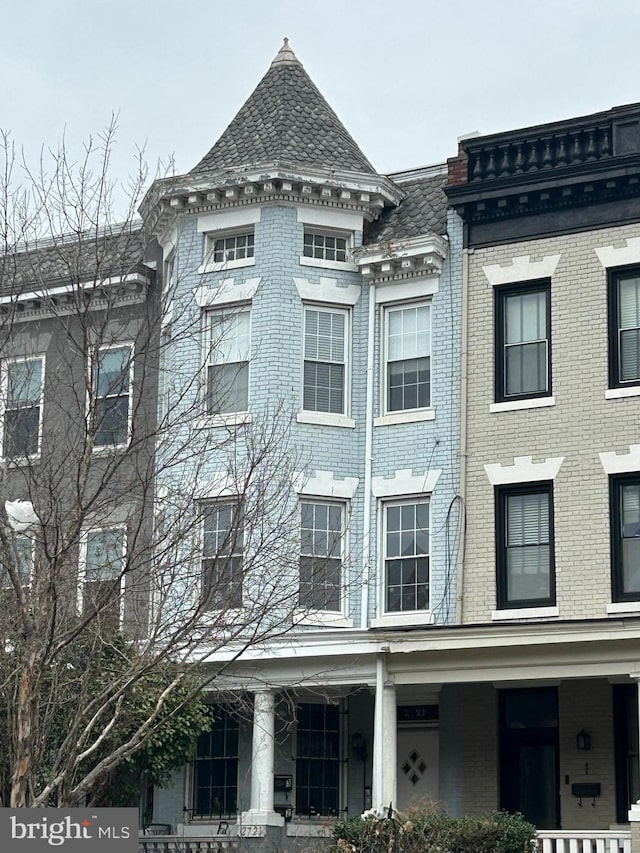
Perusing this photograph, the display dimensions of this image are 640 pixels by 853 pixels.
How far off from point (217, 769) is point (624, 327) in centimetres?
912

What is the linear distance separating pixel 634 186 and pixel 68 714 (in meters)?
11.4

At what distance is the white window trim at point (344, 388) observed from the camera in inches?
920

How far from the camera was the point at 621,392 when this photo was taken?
21.6m

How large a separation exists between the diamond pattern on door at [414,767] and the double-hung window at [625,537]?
4.21 m

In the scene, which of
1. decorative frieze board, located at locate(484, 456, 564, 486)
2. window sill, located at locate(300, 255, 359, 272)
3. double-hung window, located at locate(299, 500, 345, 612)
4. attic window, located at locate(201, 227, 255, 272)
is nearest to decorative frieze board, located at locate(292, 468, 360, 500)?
double-hung window, located at locate(299, 500, 345, 612)

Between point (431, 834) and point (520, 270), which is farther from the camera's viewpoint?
point (520, 270)

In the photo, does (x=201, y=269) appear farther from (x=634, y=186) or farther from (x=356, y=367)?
(x=634, y=186)

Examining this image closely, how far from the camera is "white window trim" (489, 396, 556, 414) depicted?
2212 cm

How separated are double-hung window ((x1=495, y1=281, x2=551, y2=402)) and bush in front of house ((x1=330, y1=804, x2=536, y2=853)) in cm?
651

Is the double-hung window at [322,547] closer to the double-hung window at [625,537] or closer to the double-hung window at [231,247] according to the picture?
the double-hung window at [625,537]

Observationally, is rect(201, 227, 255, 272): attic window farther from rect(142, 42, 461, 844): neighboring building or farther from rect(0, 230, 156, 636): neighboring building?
rect(0, 230, 156, 636): neighboring building

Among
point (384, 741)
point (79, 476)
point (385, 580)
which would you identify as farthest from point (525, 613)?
point (79, 476)

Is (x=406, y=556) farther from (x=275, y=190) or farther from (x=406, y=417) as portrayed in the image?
(x=275, y=190)

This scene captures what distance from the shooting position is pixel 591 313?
22109 mm
